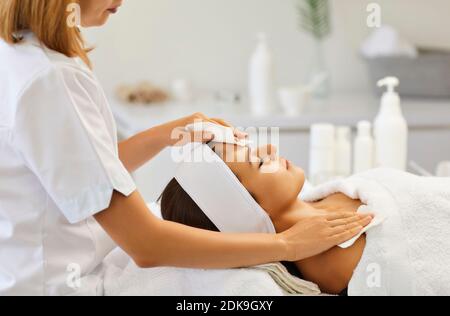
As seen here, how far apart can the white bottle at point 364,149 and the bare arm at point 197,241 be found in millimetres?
724

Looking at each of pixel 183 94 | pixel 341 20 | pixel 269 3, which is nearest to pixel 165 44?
pixel 183 94

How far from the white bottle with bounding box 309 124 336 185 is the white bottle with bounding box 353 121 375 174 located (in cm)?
7

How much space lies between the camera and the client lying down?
1183 millimetres

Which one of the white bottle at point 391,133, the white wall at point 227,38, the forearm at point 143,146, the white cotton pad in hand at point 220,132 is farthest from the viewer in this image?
the white wall at point 227,38

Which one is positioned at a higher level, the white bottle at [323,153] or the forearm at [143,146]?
the forearm at [143,146]

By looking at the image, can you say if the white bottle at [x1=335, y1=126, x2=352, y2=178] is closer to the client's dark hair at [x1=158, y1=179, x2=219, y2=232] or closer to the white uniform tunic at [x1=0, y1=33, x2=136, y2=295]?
the client's dark hair at [x1=158, y1=179, x2=219, y2=232]

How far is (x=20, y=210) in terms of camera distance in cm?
113

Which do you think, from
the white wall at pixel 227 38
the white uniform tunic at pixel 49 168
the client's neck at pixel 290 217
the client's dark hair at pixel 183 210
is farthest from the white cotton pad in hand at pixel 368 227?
the white wall at pixel 227 38

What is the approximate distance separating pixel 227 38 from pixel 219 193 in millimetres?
1765

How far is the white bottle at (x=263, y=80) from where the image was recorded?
2.59 meters

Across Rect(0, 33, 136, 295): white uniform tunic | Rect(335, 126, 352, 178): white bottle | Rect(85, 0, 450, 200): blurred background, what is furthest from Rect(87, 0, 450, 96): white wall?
Rect(0, 33, 136, 295): white uniform tunic

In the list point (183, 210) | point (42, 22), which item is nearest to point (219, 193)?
point (183, 210)

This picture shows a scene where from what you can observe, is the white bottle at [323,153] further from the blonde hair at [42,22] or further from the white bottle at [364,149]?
the blonde hair at [42,22]

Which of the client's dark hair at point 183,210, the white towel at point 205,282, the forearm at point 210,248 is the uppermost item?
the client's dark hair at point 183,210
